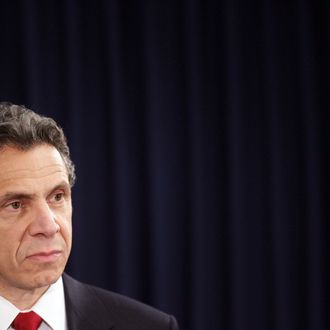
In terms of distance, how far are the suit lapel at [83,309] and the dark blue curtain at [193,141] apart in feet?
1.90

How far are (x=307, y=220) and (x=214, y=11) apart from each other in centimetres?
89

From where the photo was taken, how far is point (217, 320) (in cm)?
259

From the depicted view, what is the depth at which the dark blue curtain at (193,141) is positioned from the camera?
253 centimetres

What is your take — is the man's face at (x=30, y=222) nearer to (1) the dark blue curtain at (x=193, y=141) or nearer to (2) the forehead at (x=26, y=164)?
(2) the forehead at (x=26, y=164)

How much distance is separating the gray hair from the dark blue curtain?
2.28 feet

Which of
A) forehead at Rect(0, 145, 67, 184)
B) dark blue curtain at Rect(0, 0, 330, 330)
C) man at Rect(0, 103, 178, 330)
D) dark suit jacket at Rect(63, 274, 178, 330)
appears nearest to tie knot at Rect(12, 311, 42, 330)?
man at Rect(0, 103, 178, 330)

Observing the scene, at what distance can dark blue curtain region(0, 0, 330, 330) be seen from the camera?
2527 mm

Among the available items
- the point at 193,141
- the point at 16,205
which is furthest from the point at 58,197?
the point at 193,141

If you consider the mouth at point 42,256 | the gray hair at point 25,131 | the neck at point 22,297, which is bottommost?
the neck at point 22,297

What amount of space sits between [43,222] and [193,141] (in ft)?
3.25

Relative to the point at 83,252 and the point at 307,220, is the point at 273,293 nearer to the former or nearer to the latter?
the point at 307,220

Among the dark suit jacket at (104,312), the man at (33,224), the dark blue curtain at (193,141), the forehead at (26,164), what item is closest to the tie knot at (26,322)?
the man at (33,224)

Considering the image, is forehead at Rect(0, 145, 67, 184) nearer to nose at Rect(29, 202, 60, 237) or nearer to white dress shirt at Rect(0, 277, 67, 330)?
nose at Rect(29, 202, 60, 237)

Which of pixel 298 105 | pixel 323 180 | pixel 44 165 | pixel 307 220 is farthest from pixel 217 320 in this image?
pixel 44 165
